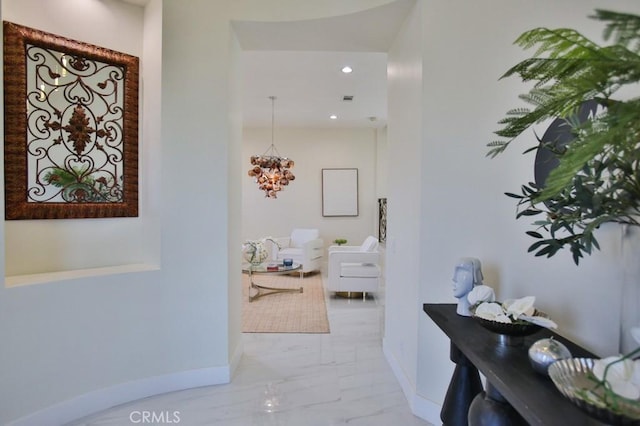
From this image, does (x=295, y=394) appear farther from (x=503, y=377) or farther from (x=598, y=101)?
(x=598, y=101)

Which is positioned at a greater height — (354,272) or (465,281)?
(465,281)

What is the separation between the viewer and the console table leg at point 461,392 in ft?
5.83

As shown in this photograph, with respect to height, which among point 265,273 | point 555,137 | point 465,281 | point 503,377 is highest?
point 555,137

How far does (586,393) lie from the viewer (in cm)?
97

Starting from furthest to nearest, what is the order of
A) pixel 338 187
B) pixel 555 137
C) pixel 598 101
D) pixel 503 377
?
1. pixel 338 187
2. pixel 555 137
3. pixel 503 377
4. pixel 598 101

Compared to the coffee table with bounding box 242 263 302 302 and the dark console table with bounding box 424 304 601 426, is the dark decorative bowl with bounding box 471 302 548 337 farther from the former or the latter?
the coffee table with bounding box 242 263 302 302

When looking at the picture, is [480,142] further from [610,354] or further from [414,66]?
[610,354]

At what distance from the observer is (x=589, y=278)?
1.61m

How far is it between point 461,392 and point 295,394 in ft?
4.62

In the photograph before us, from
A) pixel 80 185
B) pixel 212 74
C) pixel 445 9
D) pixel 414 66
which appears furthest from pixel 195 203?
pixel 445 9

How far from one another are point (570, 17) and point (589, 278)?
4.07 feet

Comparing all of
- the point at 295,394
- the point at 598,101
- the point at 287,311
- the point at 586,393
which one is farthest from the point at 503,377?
the point at 287,311

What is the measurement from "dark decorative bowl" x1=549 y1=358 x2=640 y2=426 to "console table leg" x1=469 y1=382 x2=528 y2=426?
418 millimetres

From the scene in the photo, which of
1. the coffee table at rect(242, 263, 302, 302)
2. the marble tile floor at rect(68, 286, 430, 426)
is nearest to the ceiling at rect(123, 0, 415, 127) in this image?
the coffee table at rect(242, 263, 302, 302)
